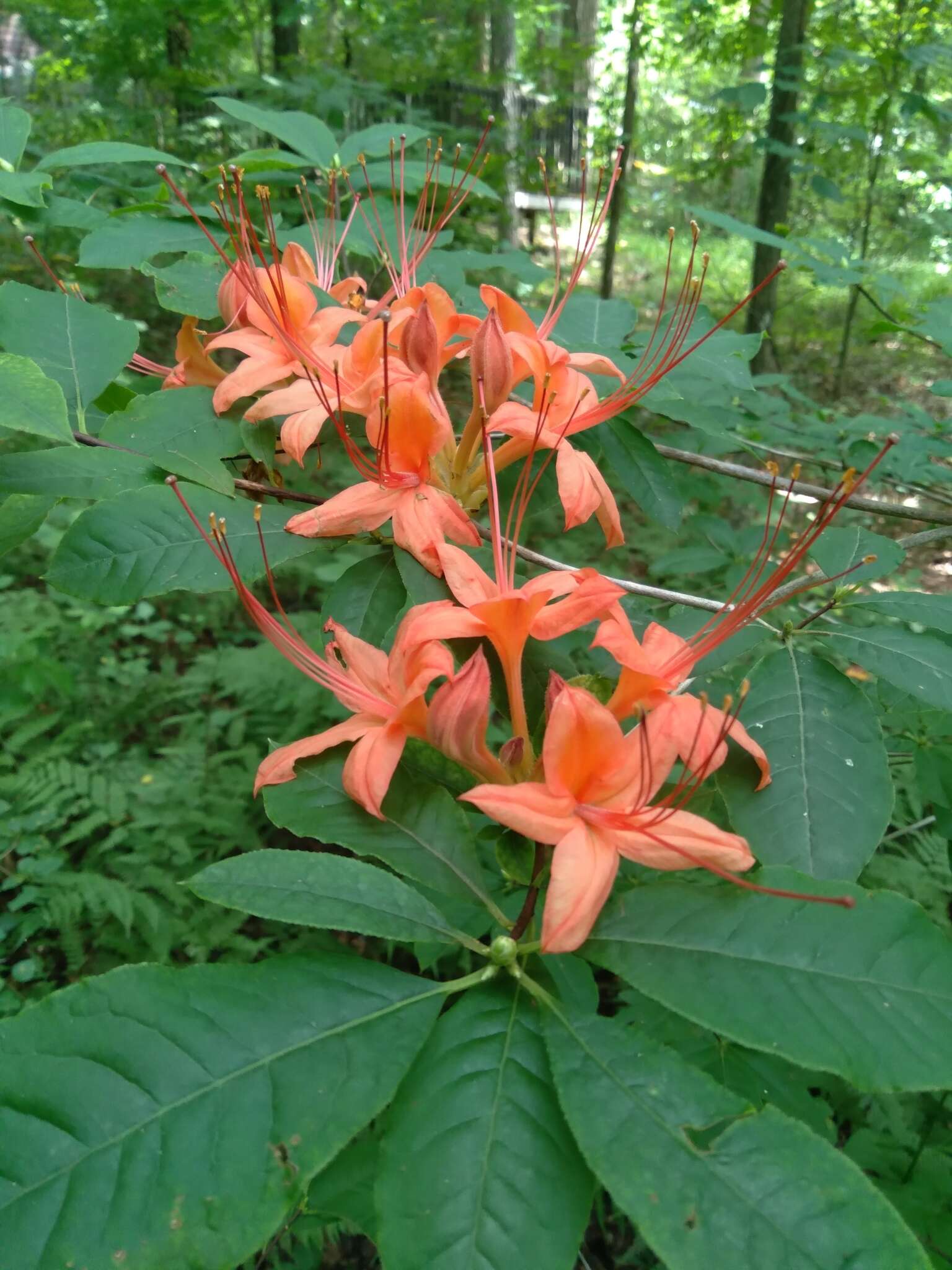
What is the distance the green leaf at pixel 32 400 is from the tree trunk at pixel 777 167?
383cm

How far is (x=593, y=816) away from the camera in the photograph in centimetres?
73

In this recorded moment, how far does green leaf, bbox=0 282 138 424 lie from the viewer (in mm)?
1128

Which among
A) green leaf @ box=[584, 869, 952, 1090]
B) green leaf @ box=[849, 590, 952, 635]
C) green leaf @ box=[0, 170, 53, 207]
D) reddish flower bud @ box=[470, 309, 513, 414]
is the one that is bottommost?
green leaf @ box=[584, 869, 952, 1090]

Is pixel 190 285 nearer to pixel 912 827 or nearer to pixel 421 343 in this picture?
pixel 421 343

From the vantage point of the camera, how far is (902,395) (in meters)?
6.44

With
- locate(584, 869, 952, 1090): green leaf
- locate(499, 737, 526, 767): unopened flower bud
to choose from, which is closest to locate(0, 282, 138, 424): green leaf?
locate(499, 737, 526, 767): unopened flower bud

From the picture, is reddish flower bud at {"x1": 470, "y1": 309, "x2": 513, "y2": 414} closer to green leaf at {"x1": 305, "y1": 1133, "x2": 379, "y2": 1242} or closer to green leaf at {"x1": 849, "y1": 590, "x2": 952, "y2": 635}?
green leaf at {"x1": 849, "y1": 590, "x2": 952, "y2": 635}

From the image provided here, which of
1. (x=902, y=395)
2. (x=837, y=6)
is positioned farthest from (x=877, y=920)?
(x=902, y=395)

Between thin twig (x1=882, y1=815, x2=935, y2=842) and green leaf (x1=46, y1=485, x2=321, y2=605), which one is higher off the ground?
green leaf (x1=46, y1=485, x2=321, y2=605)

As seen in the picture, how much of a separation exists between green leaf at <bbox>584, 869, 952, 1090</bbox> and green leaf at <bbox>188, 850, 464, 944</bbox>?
166mm

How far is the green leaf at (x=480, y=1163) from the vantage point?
0.58 m

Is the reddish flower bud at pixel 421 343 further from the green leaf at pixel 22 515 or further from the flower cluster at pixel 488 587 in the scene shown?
the green leaf at pixel 22 515

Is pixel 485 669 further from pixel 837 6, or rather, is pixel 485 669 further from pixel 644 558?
pixel 837 6

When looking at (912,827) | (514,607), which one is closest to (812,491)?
(514,607)
